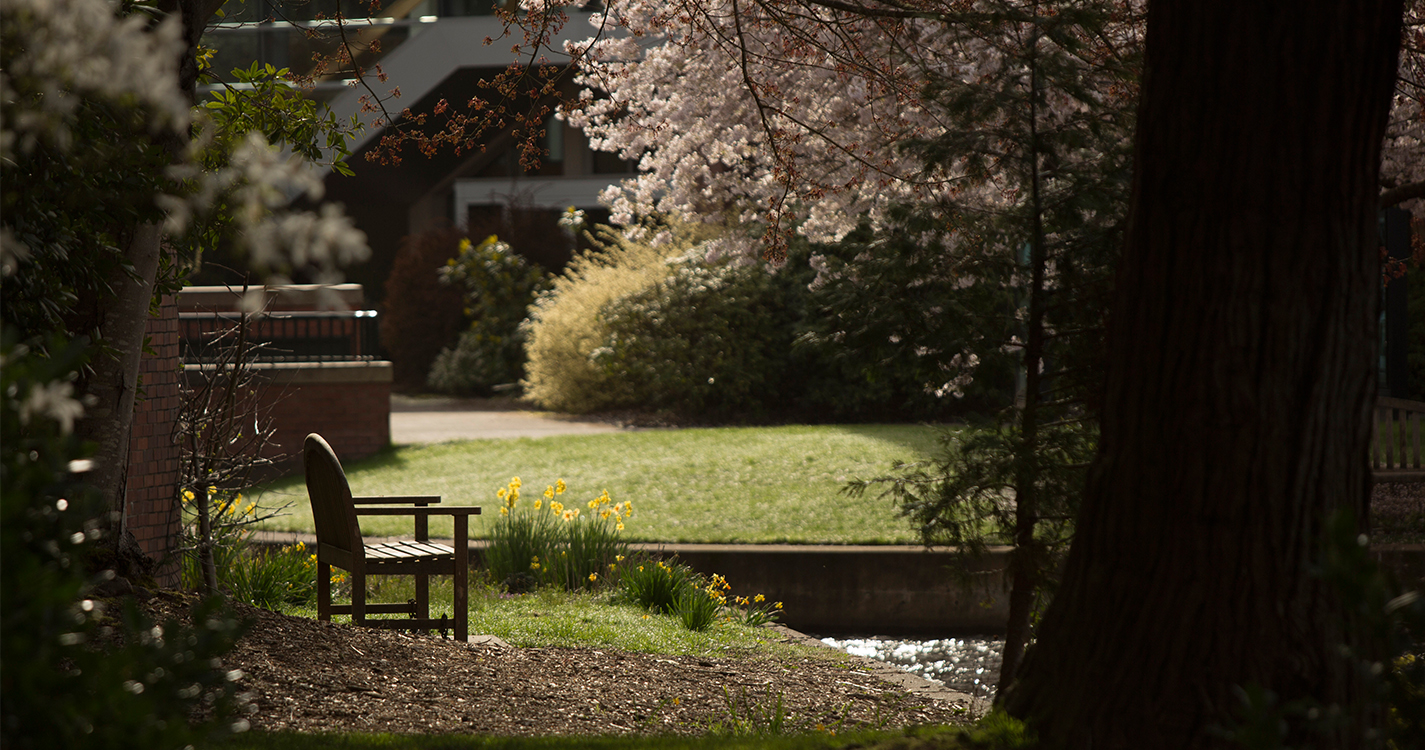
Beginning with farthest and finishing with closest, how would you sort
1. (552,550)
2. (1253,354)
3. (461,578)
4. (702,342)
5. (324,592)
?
1. (702,342)
2. (552,550)
3. (324,592)
4. (461,578)
5. (1253,354)

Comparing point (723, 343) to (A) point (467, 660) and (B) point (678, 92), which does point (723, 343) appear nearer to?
(B) point (678, 92)

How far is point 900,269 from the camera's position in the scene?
191 inches

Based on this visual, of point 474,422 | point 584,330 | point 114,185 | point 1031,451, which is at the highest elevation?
point 584,330

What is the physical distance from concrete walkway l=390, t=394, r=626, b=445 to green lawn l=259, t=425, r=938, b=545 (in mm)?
879

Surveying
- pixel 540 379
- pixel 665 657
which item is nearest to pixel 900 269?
pixel 665 657

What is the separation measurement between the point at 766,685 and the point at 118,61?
12.7 ft

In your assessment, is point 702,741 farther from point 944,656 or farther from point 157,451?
point 944,656

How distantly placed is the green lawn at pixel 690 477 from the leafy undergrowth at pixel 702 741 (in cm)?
488

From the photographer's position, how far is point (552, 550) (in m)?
7.82

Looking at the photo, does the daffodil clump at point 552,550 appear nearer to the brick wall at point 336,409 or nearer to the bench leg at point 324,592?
the bench leg at point 324,592

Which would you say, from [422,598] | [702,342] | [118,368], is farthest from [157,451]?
[702,342]

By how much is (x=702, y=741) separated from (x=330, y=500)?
2449 mm

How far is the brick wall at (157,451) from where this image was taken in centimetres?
592

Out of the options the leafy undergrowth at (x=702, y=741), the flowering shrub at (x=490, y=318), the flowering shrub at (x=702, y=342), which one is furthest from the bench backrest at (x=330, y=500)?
the flowering shrub at (x=490, y=318)
